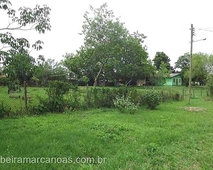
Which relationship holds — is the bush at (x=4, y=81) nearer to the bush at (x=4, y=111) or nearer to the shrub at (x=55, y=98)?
the bush at (x=4, y=111)

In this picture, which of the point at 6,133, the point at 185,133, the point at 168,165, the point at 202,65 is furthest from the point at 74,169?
the point at 202,65

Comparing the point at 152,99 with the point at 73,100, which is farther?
the point at 152,99

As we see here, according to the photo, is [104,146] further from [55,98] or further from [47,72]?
[47,72]

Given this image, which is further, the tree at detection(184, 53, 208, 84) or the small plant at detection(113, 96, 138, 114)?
the tree at detection(184, 53, 208, 84)

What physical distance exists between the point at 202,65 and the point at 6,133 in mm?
37391

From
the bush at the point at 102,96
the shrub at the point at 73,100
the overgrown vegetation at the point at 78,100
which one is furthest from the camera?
the bush at the point at 102,96

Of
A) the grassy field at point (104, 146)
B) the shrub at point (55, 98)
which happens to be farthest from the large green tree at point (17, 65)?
the shrub at point (55, 98)

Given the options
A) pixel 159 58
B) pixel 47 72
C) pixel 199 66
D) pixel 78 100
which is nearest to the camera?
pixel 78 100

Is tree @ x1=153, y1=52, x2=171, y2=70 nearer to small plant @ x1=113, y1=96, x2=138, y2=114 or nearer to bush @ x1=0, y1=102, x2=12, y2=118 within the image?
small plant @ x1=113, y1=96, x2=138, y2=114

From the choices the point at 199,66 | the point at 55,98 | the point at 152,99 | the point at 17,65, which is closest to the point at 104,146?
the point at 17,65

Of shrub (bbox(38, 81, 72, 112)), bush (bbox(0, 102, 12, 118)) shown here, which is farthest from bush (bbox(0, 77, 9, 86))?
shrub (bbox(38, 81, 72, 112))

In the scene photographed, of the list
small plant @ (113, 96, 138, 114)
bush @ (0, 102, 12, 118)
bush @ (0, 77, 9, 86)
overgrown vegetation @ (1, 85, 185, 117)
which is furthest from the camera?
small plant @ (113, 96, 138, 114)

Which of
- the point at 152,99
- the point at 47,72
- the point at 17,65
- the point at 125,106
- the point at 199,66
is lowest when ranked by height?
the point at 125,106

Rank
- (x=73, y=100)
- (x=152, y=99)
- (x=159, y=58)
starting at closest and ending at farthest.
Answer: (x=73, y=100) < (x=152, y=99) < (x=159, y=58)
